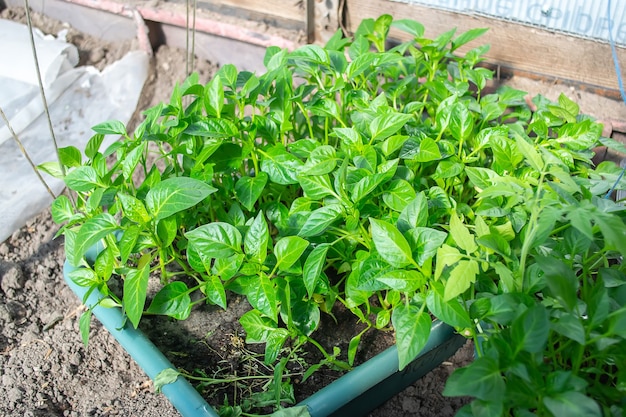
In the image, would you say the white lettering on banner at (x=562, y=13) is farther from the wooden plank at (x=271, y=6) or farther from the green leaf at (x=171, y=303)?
the green leaf at (x=171, y=303)

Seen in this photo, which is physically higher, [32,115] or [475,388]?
[475,388]

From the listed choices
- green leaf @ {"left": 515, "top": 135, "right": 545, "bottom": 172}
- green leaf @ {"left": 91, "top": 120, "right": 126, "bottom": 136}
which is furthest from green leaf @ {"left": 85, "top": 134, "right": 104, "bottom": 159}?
green leaf @ {"left": 515, "top": 135, "right": 545, "bottom": 172}

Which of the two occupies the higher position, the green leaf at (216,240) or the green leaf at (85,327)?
the green leaf at (216,240)

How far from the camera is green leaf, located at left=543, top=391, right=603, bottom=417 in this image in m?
0.70

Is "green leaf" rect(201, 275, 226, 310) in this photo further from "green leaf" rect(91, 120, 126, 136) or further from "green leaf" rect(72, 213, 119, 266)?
"green leaf" rect(91, 120, 126, 136)

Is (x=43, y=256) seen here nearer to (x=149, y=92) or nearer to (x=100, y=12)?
(x=149, y=92)

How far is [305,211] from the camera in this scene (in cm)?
111

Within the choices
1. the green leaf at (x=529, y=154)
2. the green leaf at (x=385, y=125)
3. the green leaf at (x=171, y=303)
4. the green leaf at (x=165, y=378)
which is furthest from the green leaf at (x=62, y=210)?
the green leaf at (x=529, y=154)

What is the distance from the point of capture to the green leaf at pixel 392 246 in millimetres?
930

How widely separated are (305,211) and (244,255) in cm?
16

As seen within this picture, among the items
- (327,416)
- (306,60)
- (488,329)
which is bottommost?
(327,416)

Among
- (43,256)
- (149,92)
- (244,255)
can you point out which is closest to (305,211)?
(244,255)

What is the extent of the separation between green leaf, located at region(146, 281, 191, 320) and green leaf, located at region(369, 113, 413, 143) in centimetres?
46

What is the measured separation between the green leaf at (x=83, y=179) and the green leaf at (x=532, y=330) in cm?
77
